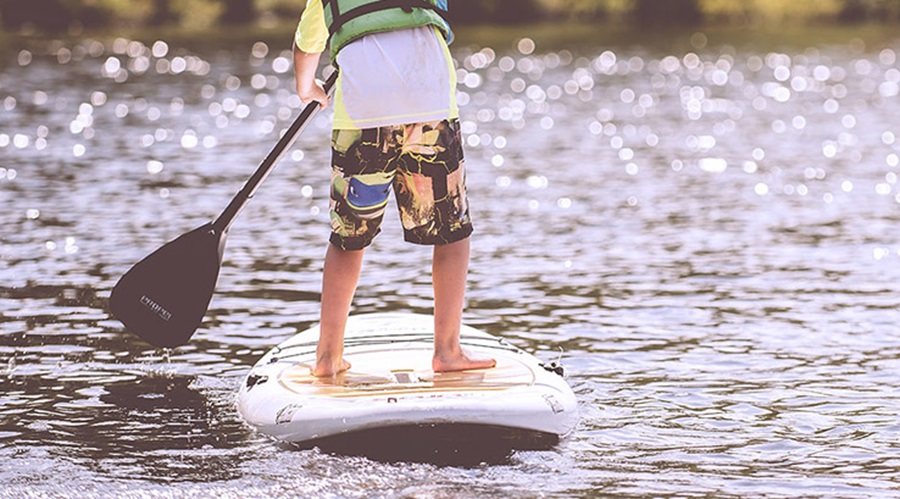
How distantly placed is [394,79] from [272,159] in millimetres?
897

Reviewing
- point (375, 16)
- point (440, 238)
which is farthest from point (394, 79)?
point (440, 238)

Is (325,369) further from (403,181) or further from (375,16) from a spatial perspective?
(375,16)

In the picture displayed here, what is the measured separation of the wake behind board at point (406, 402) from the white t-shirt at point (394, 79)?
102 cm

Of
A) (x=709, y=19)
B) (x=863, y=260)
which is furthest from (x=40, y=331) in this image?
(x=709, y=19)

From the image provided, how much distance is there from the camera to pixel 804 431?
239 inches

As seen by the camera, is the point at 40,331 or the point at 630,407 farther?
the point at 40,331

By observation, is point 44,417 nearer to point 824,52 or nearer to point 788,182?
point 788,182

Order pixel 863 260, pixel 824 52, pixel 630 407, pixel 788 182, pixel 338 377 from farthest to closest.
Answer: pixel 824 52, pixel 788 182, pixel 863 260, pixel 630 407, pixel 338 377

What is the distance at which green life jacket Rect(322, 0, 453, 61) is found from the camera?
5699 millimetres

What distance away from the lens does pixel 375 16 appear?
5699mm

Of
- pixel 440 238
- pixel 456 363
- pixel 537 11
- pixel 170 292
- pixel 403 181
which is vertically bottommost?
pixel 456 363

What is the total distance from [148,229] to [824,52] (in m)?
28.8

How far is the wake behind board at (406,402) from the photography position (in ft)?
18.2

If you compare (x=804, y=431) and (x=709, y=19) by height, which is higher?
(x=709, y=19)
